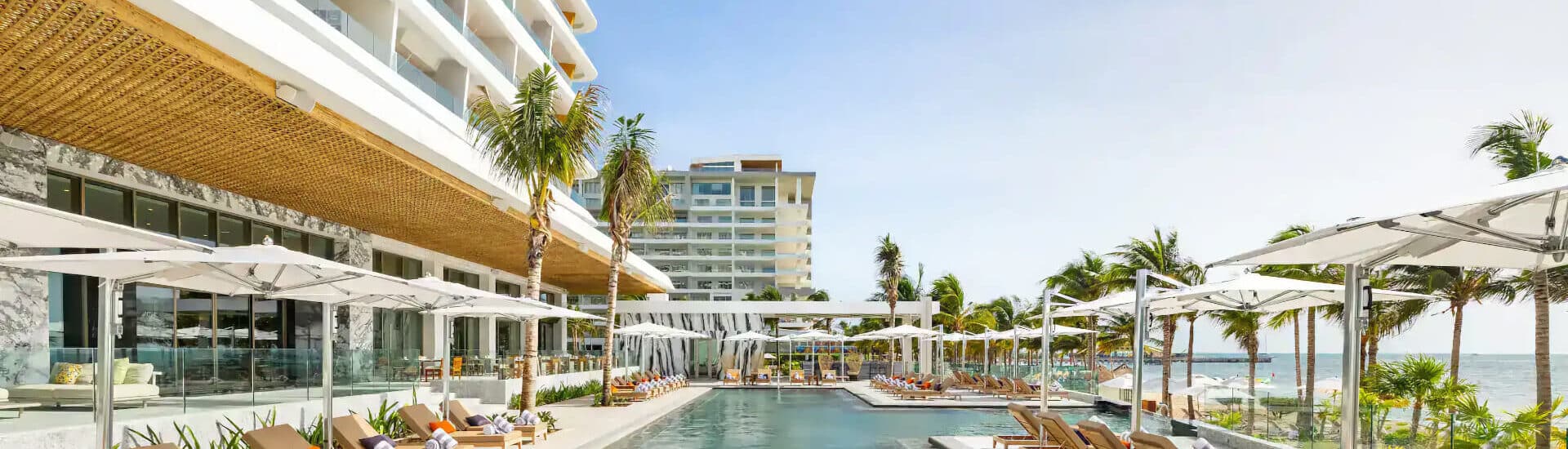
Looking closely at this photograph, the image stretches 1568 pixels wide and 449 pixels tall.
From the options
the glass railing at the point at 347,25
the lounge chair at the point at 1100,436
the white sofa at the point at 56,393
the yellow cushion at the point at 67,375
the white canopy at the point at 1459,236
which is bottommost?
the lounge chair at the point at 1100,436

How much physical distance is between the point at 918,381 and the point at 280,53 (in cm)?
2087

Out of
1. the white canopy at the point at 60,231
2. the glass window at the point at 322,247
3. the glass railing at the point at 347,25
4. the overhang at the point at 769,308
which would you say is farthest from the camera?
the overhang at the point at 769,308

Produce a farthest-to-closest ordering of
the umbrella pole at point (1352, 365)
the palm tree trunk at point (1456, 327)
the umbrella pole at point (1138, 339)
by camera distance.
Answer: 1. the palm tree trunk at point (1456, 327)
2. the umbrella pole at point (1138, 339)
3. the umbrella pole at point (1352, 365)

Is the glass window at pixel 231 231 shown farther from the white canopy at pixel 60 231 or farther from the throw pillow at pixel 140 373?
the white canopy at pixel 60 231

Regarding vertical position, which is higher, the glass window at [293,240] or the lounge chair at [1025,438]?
the glass window at [293,240]

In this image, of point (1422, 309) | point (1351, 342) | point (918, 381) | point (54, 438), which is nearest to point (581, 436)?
point (54, 438)

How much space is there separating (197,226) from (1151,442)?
563 inches

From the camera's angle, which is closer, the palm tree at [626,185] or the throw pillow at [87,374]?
the throw pillow at [87,374]

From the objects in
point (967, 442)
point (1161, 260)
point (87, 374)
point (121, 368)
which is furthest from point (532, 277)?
point (1161, 260)

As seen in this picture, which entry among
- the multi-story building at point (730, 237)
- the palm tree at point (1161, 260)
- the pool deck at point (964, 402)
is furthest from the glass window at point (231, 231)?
the multi-story building at point (730, 237)

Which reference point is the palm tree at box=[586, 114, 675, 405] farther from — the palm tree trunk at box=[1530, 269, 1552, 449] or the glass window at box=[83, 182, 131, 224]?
the palm tree trunk at box=[1530, 269, 1552, 449]

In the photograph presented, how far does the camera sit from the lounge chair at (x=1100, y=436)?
10500 millimetres

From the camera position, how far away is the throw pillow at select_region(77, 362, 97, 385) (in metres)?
9.92

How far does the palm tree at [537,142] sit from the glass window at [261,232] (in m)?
4.42
